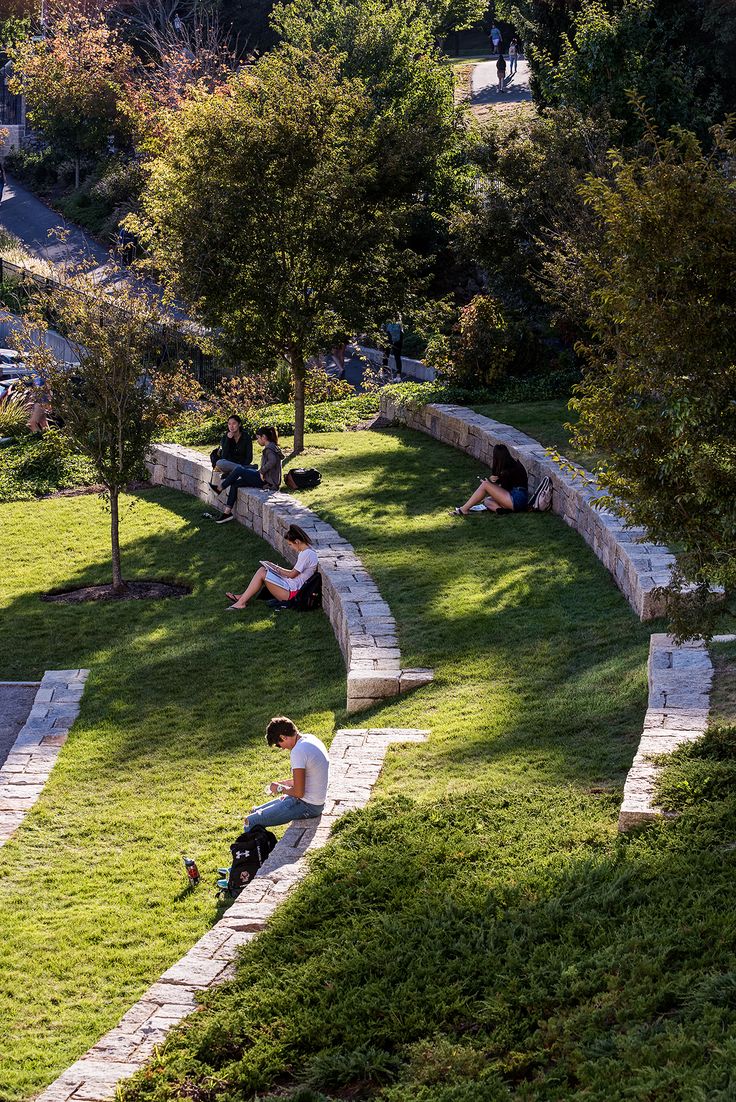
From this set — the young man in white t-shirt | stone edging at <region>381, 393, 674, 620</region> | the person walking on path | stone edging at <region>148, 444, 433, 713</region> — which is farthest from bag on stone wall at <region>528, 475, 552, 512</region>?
the person walking on path

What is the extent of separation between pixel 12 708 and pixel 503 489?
6.49 meters

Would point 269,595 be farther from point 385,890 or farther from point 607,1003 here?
point 607,1003

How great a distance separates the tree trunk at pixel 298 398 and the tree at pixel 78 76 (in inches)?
1017

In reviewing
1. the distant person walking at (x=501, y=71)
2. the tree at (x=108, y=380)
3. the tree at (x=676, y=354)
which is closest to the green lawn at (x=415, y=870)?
the tree at (x=676, y=354)

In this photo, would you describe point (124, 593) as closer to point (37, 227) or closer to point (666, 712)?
point (666, 712)

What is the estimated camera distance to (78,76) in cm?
4338

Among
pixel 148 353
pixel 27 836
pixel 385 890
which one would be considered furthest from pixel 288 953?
pixel 148 353

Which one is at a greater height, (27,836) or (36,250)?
(36,250)

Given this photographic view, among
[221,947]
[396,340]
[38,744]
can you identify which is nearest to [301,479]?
[38,744]

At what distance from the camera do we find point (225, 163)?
18.0 metres

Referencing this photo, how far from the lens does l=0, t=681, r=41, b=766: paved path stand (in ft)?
36.7

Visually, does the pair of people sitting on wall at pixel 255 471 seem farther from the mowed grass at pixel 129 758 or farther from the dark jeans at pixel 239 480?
the mowed grass at pixel 129 758

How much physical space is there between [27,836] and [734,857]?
16.7ft

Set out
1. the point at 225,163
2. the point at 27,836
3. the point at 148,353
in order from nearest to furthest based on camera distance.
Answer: the point at 27,836, the point at 148,353, the point at 225,163
